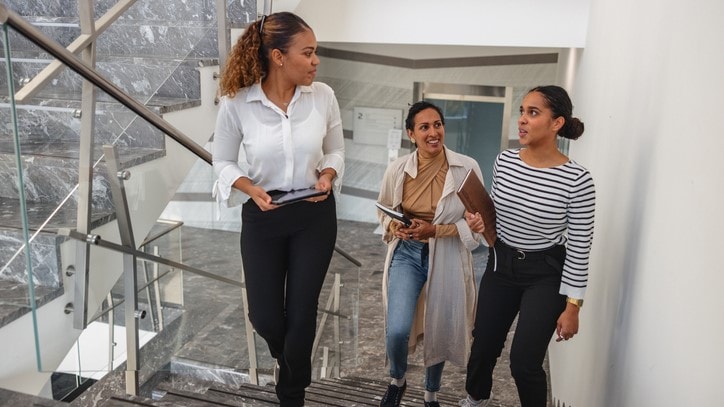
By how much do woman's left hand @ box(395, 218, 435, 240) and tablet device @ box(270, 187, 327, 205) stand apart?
542 millimetres

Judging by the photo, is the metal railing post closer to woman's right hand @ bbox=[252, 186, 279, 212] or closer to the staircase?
the staircase

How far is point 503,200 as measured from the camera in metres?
2.51

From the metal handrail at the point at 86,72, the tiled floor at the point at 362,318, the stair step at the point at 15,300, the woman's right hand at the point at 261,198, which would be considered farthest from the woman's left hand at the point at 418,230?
the stair step at the point at 15,300

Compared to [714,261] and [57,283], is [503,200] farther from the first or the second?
[57,283]

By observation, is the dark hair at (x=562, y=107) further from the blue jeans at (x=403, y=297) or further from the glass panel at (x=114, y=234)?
the glass panel at (x=114, y=234)

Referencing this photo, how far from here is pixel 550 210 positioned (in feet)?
7.69

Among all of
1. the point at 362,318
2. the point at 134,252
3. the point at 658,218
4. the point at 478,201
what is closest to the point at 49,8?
the point at 134,252

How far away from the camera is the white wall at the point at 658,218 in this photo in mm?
1564

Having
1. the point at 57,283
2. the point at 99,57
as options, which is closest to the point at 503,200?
the point at 57,283

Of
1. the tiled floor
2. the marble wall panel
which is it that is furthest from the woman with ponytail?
the marble wall panel

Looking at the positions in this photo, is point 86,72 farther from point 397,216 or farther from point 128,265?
point 397,216

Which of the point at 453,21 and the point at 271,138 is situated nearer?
the point at 271,138

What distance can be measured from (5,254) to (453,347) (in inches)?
74.6

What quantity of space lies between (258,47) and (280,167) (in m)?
0.44
